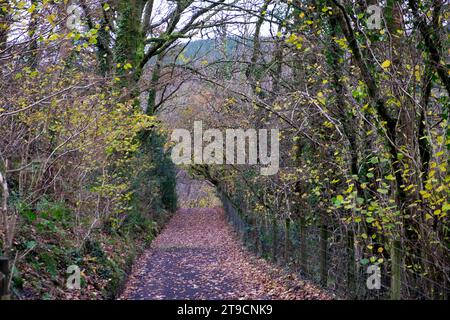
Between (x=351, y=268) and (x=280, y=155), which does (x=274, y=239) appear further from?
(x=351, y=268)

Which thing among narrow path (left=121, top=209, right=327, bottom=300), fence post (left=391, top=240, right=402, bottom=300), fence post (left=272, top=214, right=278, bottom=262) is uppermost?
fence post (left=391, top=240, right=402, bottom=300)

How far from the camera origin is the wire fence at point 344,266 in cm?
495

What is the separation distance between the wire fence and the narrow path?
347 millimetres

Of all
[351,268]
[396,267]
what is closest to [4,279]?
[396,267]

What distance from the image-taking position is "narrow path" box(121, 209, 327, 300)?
8.80 m

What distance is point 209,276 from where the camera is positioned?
37.6ft

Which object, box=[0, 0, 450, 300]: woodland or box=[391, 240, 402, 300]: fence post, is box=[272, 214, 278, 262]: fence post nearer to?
box=[0, 0, 450, 300]: woodland

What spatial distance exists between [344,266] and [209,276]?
5055 mm

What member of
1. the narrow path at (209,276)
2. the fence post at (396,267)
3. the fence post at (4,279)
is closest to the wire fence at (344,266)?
the fence post at (396,267)

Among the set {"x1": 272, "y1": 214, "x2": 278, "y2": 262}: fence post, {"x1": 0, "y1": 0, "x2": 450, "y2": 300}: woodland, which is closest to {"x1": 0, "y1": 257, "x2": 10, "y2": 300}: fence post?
{"x1": 0, "y1": 0, "x2": 450, "y2": 300}: woodland

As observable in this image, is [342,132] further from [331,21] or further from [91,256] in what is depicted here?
[91,256]

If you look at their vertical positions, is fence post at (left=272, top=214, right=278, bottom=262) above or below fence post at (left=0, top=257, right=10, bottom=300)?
below

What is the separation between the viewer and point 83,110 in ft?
31.8
